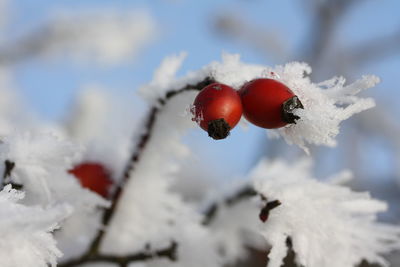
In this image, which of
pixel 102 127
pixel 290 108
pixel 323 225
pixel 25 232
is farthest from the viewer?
pixel 102 127

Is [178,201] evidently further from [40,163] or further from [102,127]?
[102,127]

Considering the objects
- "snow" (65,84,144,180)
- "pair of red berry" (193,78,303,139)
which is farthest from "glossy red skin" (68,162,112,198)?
"pair of red berry" (193,78,303,139)

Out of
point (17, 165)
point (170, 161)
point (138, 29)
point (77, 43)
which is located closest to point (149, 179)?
point (170, 161)

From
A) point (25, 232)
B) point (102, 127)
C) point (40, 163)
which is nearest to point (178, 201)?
point (40, 163)

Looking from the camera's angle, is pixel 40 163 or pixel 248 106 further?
pixel 40 163

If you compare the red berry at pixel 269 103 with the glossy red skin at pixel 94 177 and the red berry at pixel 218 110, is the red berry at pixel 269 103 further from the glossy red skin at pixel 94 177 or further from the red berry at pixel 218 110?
the glossy red skin at pixel 94 177

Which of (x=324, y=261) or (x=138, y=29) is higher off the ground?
(x=138, y=29)

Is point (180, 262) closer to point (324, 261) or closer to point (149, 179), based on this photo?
point (149, 179)
